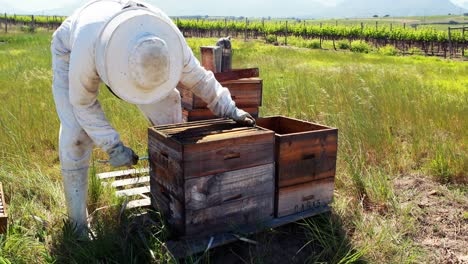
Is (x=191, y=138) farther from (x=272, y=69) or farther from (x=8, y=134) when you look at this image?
(x=272, y=69)

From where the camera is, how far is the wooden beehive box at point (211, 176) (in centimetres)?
253

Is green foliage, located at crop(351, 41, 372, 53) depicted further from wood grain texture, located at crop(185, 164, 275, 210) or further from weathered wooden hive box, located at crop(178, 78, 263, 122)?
wood grain texture, located at crop(185, 164, 275, 210)

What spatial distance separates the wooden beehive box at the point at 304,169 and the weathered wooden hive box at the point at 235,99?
1123 millimetres

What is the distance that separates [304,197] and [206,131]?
0.81 metres

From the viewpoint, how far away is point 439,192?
3898 millimetres

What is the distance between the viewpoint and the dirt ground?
3.08 metres

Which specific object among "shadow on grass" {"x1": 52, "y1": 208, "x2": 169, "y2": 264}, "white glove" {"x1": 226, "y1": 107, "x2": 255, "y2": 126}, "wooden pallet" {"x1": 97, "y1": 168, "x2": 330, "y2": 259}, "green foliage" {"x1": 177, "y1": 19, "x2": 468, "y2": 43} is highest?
"green foliage" {"x1": 177, "y1": 19, "x2": 468, "y2": 43}

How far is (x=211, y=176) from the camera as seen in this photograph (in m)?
2.59

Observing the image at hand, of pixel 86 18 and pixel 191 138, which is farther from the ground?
pixel 86 18

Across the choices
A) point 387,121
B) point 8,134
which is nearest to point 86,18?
point 8,134

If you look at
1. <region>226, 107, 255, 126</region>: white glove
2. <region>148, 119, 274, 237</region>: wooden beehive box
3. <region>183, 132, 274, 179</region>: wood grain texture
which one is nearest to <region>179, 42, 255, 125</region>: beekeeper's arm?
<region>226, 107, 255, 126</region>: white glove

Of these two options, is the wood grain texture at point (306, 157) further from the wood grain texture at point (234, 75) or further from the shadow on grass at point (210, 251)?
the wood grain texture at point (234, 75)

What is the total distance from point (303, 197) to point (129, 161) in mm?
1182

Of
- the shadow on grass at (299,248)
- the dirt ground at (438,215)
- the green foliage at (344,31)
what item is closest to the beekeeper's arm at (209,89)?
the shadow on grass at (299,248)
